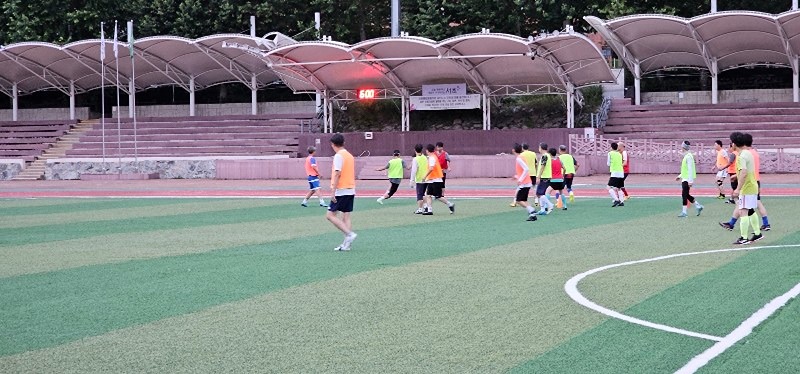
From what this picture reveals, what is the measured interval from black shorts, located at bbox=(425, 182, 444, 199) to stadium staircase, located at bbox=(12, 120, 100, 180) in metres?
35.4

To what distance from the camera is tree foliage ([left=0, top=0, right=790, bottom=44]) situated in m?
60.9

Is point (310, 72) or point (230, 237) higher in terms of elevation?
point (310, 72)

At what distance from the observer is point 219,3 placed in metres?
66.1

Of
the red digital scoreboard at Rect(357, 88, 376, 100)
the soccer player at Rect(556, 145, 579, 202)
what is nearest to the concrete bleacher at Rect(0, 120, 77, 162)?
the red digital scoreboard at Rect(357, 88, 376, 100)

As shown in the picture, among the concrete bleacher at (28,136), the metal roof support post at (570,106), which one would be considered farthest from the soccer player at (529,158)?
the concrete bleacher at (28,136)

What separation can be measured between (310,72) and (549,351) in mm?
47604

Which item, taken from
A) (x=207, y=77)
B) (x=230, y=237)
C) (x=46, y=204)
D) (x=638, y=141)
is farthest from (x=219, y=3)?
(x=230, y=237)

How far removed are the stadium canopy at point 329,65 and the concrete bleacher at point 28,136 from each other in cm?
225

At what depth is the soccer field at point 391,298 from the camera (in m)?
8.45

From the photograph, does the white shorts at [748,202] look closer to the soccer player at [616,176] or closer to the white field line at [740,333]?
the white field line at [740,333]

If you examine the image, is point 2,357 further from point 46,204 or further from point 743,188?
point 46,204

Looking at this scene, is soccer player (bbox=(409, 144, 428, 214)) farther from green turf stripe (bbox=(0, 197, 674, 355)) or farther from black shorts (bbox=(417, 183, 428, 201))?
green turf stripe (bbox=(0, 197, 674, 355))

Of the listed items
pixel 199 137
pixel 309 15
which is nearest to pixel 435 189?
pixel 199 137

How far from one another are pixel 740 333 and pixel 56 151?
181 feet
